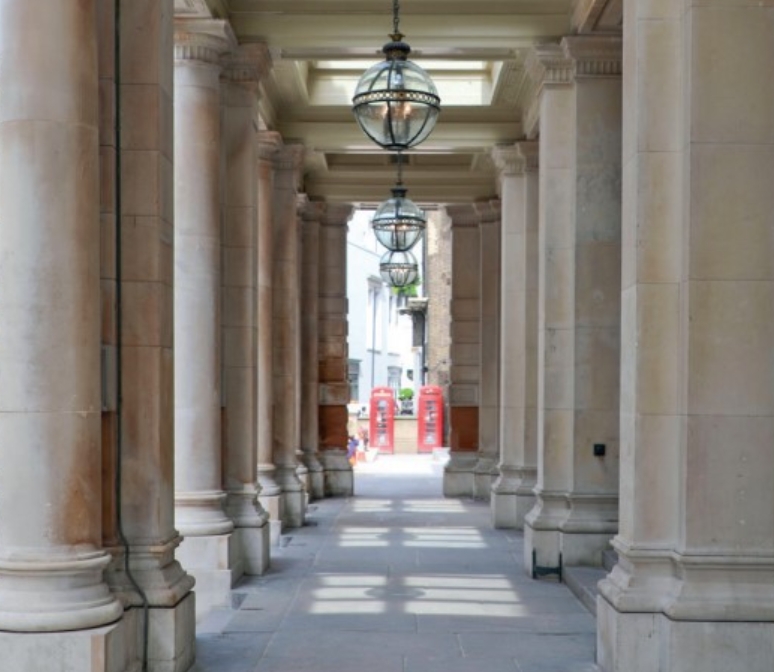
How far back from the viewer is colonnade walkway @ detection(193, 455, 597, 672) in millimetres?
8172

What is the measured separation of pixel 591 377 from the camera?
10758 mm

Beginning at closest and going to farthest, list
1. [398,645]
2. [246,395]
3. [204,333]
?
1. [398,645]
2. [204,333]
3. [246,395]

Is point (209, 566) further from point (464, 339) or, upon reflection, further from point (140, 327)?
point (464, 339)

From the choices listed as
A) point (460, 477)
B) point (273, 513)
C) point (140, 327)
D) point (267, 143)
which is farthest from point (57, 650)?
point (460, 477)

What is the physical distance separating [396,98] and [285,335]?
25.9ft

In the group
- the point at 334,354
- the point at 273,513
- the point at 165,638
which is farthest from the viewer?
the point at 334,354

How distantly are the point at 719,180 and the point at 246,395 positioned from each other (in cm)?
632

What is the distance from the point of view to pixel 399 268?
19234 mm

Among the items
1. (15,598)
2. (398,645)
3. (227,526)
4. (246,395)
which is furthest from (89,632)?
(246,395)

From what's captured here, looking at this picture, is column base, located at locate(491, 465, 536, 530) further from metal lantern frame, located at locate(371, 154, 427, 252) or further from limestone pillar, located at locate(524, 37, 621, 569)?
limestone pillar, located at locate(524, 37, 621, 569)

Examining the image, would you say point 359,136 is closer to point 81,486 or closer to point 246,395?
point 246,395

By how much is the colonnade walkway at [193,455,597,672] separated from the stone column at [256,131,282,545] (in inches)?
35.9

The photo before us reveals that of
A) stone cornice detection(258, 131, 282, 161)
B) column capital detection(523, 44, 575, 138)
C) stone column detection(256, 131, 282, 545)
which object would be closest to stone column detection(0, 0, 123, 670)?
column capital detection(523, 44, 575, 138)

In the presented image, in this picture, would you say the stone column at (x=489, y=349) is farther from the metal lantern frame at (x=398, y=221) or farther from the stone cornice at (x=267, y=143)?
the stone cornice at (x=267, y=143)
